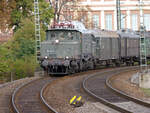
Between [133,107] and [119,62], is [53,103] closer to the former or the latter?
[133,107]

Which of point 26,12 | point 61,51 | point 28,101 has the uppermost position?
point 26,12

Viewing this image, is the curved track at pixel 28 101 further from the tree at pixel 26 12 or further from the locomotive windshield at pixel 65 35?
the tree at pixel 26 12

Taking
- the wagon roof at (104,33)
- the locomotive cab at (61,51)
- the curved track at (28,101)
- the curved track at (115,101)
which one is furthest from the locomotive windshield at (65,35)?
the curved track at (115,101)

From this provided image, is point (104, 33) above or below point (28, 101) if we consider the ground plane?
above

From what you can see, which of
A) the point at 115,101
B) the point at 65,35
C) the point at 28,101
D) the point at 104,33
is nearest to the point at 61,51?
the point at 65,35

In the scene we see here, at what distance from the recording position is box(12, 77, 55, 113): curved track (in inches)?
453

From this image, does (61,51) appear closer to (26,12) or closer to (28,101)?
(28,101)

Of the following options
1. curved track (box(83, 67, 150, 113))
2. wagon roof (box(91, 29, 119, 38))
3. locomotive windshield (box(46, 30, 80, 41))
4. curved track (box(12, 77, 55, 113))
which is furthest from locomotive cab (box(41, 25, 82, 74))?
curved track (box(83, 67, 150, 113))

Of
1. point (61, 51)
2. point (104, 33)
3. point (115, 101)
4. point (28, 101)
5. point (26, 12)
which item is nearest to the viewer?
point (115, 101)

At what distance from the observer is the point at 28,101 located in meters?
13.2

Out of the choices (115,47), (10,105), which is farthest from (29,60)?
(10,105)

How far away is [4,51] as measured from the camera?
1035 inches

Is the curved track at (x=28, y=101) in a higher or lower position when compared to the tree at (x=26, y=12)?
lower

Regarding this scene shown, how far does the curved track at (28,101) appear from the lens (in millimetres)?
11509
